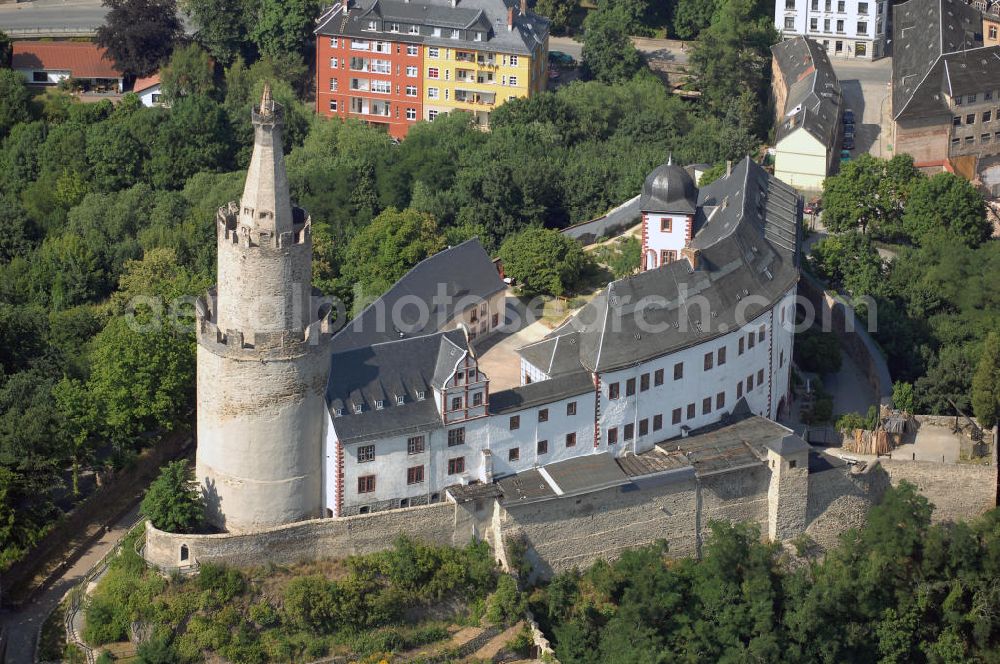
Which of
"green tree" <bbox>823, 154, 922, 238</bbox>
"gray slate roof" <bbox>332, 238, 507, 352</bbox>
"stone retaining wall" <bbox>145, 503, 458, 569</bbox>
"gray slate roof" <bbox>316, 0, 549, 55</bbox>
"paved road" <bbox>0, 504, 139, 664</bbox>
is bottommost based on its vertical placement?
"paved road" <bbox>0, 504, 139, 664</bbox>

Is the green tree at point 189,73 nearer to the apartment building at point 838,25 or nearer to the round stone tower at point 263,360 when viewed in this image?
the apartment building at point 838,25

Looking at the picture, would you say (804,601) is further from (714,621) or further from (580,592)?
(580,592)

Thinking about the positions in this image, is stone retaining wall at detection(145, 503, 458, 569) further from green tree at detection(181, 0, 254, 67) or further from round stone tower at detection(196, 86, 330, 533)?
green tree at detection(181, 0, 254, 67)

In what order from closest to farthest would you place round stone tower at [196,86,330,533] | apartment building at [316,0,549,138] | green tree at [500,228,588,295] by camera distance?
round stone tower at [196,86,330,533] → green tree at [500,228,588,295] → apartment building at [316,0,549,138]

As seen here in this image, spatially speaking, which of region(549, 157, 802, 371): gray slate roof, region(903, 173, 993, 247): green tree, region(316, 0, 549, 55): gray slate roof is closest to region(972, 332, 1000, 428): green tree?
region(549, 157, 802, 371): gray slate roof

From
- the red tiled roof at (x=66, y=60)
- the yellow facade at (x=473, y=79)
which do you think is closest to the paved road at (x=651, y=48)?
the yellow facade at (x=473, y=79)

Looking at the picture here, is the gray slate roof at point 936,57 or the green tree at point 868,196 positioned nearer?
the green tree at point 868,196

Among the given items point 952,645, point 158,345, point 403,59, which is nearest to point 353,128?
point 403,59
